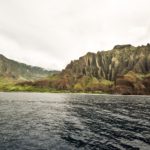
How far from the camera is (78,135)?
130 feet

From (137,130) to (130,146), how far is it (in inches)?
500

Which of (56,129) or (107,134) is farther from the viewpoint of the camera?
(56,129)

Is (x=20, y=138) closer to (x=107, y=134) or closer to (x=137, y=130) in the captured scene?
(x=107, y=134)

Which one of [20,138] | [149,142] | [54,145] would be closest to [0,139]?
[20,138]

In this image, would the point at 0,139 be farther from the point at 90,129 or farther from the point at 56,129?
the point at 90,129

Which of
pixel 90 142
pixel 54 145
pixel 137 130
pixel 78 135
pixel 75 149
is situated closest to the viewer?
pixel 75 149

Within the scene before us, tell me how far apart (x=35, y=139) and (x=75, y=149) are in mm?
8204

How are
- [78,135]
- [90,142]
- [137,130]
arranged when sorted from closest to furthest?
1. [90,142]
2. [78,135]
3. [137,130]

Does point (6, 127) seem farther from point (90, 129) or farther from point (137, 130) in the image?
point (137, 130)

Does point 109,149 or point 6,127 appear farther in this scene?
point 6,127

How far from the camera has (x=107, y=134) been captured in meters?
40.8

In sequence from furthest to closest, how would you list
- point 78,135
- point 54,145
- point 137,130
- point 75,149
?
point 137,130, point 78,135, point 54,145, point 75,149

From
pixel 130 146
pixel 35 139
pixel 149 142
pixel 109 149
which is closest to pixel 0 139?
pixel 35 139

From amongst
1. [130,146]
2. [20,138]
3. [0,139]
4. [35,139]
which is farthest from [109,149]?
[0,139]
